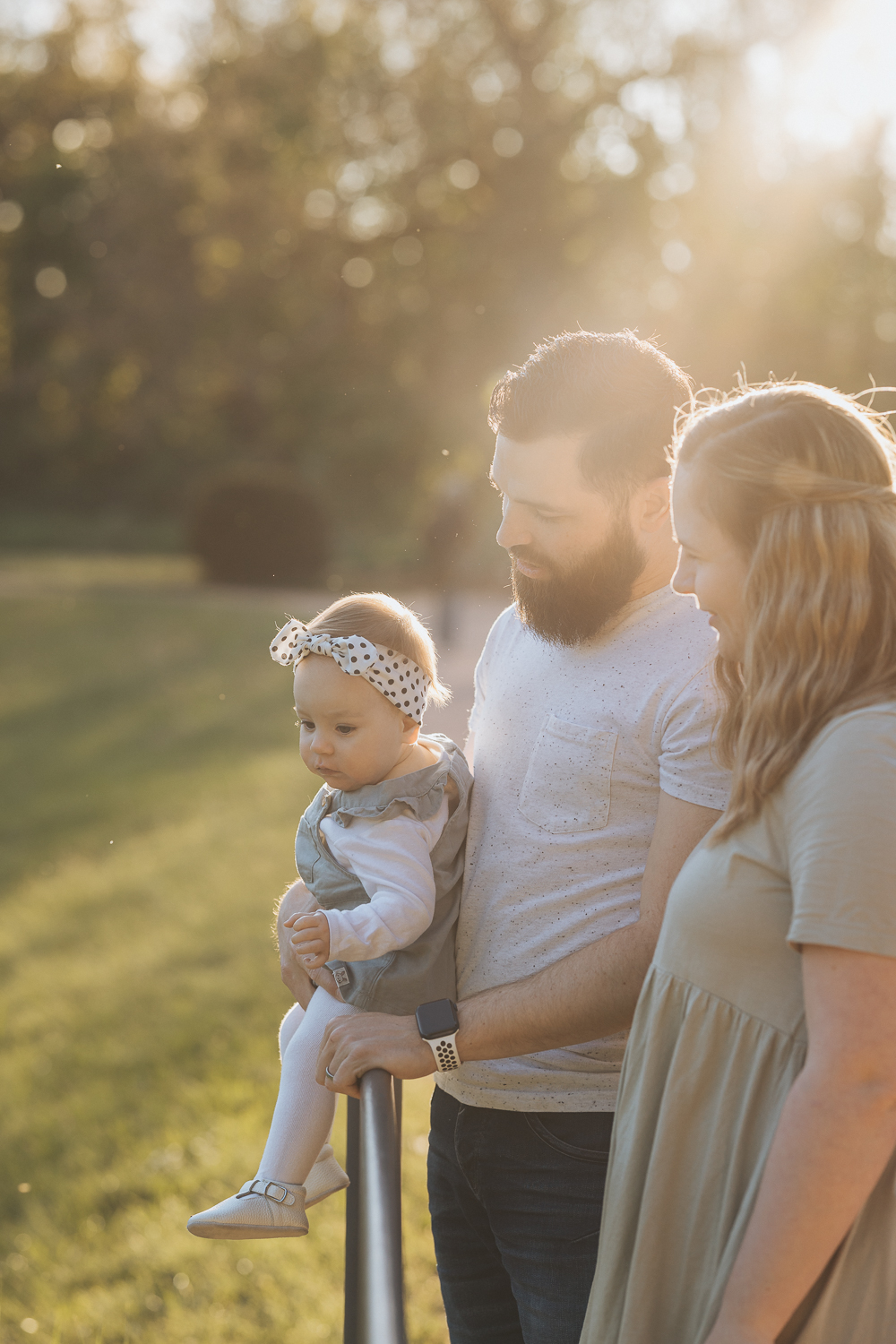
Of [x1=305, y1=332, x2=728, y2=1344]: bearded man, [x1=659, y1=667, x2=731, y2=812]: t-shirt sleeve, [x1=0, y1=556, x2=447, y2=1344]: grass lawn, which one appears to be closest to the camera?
[x1=659, y1=667, x2=731, y2=812]: t-shirt sleeve

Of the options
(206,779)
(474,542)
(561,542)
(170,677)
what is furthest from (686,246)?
(561,542)

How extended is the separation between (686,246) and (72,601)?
1069 cm

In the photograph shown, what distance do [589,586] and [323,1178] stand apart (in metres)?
1.01

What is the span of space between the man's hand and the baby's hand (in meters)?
0.09

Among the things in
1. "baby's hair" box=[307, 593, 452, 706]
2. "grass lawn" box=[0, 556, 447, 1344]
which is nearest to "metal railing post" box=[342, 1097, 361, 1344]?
"baby's hair" box=[307, 593, 452, 706]

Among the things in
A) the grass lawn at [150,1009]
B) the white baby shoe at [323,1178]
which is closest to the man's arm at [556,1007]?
the white baby shoe at [323,1178]

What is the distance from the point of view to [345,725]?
189 cm

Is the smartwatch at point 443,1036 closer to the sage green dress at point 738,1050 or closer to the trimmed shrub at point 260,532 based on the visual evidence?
the sage green dress at point 738,1050

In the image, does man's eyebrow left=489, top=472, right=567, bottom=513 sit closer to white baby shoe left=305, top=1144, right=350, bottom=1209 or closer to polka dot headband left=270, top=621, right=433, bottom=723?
polka dot headband left=270, top=621, right=433, bottom=723

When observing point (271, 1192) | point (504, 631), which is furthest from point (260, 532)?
point (271, 1192)

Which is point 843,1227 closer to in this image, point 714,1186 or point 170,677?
point 714,1186

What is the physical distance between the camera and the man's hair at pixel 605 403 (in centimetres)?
174

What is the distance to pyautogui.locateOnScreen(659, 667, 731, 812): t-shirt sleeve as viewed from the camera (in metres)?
1.57

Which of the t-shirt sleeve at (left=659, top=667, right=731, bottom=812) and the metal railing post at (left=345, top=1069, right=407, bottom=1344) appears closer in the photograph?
the metal railing post at (left=345, top=1069, right=407, bottom=1344)
